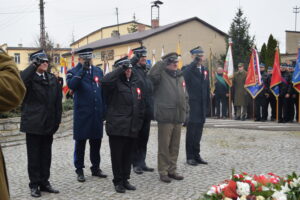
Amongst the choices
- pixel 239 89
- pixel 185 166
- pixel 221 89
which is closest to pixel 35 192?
pixel 185 166

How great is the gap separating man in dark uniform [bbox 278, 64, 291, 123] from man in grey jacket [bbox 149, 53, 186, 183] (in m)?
8.18

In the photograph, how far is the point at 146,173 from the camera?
7.19 meters

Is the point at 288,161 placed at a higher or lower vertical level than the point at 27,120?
lower

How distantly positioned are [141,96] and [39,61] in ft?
5.62

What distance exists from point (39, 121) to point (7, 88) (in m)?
3.73

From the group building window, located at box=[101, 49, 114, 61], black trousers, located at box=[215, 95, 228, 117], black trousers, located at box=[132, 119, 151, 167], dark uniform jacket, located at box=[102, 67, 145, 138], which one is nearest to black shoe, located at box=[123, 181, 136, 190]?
dark uniform jacket, located at box=[102, 67, 145, 138]

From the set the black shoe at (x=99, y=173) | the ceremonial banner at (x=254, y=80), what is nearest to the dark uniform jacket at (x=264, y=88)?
the ceremonial banner at (x=254, y=80)

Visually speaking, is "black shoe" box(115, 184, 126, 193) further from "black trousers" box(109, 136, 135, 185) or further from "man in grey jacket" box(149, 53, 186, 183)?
"man in grey jacket" box(149, 53, 186, 183)

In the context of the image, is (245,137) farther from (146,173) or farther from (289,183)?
(289,183)

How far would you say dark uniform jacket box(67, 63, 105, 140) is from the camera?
6496mm

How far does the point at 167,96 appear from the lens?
6801mm

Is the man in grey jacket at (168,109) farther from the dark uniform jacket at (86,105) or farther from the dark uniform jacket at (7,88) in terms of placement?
the dark uniform jacket at (7,88)

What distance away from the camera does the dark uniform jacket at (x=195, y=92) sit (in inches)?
305

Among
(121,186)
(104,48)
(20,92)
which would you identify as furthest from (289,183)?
(104,48)
